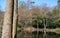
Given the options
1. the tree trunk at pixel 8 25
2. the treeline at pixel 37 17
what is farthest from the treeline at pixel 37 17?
the tree trunk at pixel 8 25

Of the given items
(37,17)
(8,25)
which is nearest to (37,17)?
(37,17)

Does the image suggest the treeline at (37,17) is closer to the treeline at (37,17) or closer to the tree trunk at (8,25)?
the treeline at (37,17)

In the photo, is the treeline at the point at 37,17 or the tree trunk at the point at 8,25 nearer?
the tree trunk at the point at 8,25

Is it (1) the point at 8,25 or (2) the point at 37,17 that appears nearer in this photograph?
(1) the point at 8,25

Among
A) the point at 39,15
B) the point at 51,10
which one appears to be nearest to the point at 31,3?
the point at 39,15

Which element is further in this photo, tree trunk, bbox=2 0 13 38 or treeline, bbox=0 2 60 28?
treeline, bbox=0 2 60 28

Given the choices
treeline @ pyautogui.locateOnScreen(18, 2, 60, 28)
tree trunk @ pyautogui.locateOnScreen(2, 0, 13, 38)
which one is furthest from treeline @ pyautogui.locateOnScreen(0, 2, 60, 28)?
tree trunk @ pyautogui.locateOnScreen(2, 0, 13, 38)

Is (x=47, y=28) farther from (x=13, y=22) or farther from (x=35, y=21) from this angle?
(x=13, y=22)

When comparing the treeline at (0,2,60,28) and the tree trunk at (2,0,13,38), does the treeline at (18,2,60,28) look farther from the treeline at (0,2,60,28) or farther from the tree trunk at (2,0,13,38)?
the tree trunk at (2,0,13,38)

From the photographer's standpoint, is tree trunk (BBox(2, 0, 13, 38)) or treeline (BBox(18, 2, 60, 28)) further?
treeline (BBox(18, 2, 60, 28))

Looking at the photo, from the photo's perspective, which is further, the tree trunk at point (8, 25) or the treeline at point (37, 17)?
the treeline at point (37, 17)

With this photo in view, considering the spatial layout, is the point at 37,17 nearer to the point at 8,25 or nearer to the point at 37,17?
the point at 37,17

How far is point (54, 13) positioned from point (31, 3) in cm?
803

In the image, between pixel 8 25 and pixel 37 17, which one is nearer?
pixel 8 25
